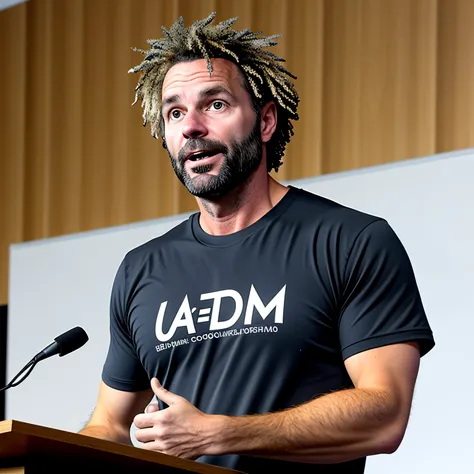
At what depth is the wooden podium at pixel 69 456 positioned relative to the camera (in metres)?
1.40

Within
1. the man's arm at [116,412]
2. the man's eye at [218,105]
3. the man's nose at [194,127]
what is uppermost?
the man's eye at [218,105]

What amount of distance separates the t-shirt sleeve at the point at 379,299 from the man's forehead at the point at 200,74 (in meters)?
0.43

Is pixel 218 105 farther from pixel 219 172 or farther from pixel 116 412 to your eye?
pixel 116 412

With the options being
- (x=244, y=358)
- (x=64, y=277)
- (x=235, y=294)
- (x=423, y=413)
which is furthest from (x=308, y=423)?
(x=64, y=277)

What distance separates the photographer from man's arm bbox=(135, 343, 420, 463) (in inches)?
63.6

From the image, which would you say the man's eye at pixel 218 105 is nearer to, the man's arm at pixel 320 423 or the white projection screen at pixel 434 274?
the man's arm at pixel 320 423

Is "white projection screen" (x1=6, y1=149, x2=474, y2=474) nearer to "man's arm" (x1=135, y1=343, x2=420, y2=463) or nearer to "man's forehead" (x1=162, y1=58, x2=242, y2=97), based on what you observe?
"man's forehead" (x1=162, y1=58, x2=242, y2=97)

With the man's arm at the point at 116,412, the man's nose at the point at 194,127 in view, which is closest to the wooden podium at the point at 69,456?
the man's arm at the point at 116,412

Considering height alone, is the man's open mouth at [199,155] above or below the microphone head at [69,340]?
above

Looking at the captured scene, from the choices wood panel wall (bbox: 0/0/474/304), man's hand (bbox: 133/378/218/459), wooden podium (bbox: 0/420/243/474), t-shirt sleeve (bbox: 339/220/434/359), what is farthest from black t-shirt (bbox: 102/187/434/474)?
wood panel wall (bbox: 0/0/474/304)

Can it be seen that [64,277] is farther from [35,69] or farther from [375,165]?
[375,165]

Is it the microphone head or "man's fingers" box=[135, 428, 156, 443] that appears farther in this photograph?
the microphone head

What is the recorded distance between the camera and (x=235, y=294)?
1980 millimetres

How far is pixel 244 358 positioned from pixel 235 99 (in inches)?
20.8
